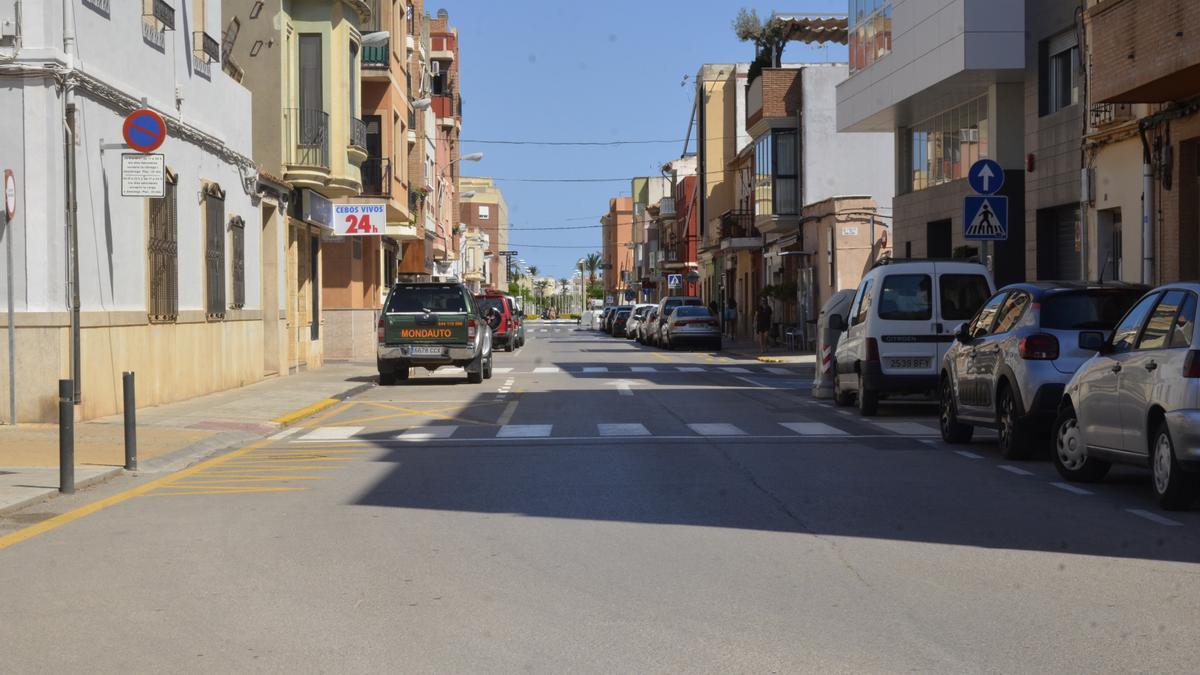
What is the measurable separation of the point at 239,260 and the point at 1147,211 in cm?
1566

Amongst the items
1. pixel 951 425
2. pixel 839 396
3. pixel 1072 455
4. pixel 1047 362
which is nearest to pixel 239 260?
pixel 839 396

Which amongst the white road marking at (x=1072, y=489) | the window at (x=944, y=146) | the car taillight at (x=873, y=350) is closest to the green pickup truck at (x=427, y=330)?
the car taillight at (x=873, y=350)

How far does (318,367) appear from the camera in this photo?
35.9 m

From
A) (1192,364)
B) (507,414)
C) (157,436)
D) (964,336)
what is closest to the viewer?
(1192,364)

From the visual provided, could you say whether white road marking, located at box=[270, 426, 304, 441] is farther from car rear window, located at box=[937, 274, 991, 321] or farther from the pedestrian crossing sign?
the pedestrian crossing sign

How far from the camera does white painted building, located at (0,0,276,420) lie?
54.6ft

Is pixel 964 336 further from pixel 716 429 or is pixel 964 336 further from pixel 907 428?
pixel 716 429

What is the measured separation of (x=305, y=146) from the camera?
31672mm

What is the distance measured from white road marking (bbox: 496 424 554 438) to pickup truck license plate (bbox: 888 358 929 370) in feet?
15.2

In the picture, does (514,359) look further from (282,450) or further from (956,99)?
(282,450)

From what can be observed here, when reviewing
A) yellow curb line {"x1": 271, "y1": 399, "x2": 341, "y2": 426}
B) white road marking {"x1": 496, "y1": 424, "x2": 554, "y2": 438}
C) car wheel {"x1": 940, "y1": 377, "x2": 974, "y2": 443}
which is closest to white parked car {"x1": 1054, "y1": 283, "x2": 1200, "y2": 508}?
car wheel {"x1": 940, "y1": 377, "x2": 974, "y2": 443}

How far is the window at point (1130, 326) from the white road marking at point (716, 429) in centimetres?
598

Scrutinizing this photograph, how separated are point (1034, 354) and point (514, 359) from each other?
30.3m

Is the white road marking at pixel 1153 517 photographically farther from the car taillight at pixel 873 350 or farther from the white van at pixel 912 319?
the car taillight at pixel 873 350
